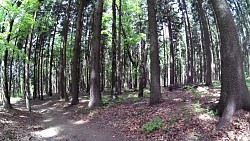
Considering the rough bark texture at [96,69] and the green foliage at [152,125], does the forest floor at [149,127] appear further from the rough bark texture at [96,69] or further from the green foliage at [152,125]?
the rough bark texture at [96,69]

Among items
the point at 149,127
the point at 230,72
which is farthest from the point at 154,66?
the point at 230,72

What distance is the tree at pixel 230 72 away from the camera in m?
8.14

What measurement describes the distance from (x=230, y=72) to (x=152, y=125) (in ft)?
11.6

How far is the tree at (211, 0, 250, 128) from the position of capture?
8.14m

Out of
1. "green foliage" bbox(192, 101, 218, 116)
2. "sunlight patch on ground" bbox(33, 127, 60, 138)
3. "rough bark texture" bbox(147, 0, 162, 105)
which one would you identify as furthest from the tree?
"sunlight patch on ground" bbox(33, 127, 60, 138)

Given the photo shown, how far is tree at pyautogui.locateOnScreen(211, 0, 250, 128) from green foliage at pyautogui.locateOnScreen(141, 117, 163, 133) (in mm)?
2280

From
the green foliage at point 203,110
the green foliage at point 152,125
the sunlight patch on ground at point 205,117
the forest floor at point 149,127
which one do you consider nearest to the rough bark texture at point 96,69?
the forest floor at point 149,127

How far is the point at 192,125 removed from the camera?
28.2 ft

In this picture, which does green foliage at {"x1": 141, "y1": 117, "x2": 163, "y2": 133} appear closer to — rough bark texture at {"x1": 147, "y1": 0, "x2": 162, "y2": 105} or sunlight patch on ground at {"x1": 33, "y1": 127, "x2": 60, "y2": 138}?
rough bark texture at {"x1": 147, "y1": 0, "x2": 162, "y2": 105}

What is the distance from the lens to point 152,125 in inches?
374

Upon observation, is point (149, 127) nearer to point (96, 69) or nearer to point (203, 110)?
point (203, 110)

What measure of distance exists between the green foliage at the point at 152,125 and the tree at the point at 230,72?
228cm

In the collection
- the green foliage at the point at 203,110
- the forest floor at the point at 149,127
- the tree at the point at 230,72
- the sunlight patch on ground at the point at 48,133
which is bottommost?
the sunlight patch on ground at the point at 48,133

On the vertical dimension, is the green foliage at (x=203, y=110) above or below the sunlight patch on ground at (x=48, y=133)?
above
